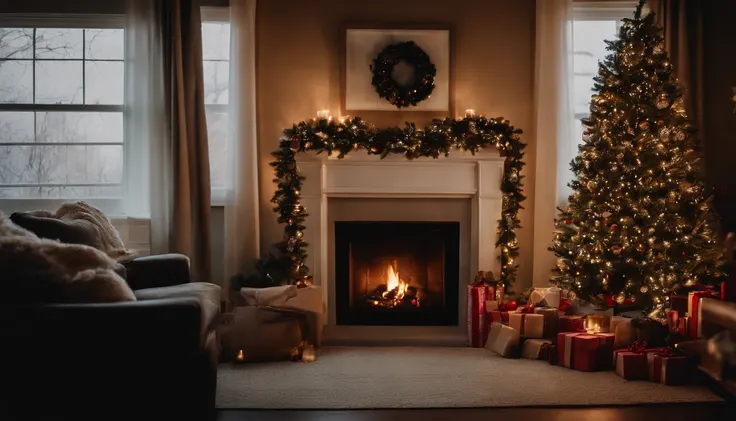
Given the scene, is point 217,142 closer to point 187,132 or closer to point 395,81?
point 187,132

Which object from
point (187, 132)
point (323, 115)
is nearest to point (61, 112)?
point (187, 132)

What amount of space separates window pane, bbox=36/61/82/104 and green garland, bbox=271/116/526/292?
1.73 metres

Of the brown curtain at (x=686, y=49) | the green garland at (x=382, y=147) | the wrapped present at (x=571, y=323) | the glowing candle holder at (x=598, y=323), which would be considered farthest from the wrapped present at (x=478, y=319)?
the brown curtain at (x=686, y=49)

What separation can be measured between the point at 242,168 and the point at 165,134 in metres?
0.63

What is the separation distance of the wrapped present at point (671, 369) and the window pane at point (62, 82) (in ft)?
15.0

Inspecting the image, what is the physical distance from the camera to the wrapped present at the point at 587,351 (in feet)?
14.5

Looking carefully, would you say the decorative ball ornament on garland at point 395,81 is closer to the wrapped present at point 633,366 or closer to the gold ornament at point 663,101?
the gold ornament at point 663,101

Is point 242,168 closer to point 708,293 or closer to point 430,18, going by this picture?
point 430,18

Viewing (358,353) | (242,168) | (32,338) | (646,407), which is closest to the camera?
(32,338)

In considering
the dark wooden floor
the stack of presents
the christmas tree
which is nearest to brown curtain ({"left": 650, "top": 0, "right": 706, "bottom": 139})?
the christmas tree

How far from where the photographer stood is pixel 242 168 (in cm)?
557

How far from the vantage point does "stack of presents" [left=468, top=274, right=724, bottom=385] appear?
165 inches

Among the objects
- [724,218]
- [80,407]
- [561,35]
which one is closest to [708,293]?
[724,218]

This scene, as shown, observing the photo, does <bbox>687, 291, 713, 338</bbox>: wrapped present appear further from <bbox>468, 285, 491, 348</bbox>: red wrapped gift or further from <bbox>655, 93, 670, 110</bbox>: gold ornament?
<bbox>468, 285, 491, 348</bbox>: red wrapped gift
